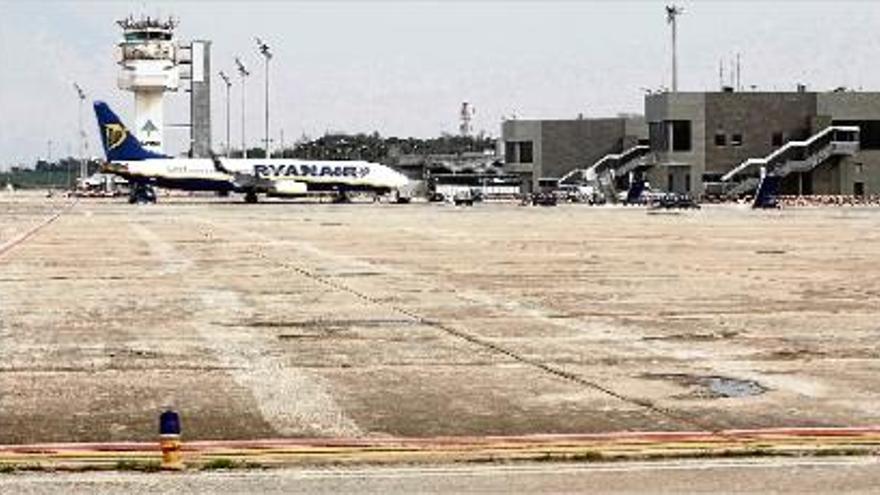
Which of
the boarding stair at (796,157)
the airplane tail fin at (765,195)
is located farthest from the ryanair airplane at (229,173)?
the boarding stair at (796,157)

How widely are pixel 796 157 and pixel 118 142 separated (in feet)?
237

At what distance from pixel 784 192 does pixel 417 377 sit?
14586 centimetres

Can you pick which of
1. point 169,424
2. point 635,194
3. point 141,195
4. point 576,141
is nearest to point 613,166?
point 576,141

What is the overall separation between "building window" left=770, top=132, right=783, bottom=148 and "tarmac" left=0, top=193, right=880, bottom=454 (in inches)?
4276

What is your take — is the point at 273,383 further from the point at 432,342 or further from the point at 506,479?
the point at 506,479

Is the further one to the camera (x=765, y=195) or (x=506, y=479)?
(x=765, y=195)

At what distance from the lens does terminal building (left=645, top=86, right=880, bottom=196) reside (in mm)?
157500

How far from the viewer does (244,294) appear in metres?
35.0

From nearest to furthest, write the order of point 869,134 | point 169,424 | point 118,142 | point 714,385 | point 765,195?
1. point 169,424
2. point 714,385
3. point 765,195
4. point 118,142
5. point 869,134

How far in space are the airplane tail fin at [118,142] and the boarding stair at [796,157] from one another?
62.2 metres

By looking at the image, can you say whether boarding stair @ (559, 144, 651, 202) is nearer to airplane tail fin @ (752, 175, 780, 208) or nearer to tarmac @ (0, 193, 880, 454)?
airplane tail fin @ (752, 175, 780, 208)

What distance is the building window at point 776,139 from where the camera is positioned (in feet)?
529

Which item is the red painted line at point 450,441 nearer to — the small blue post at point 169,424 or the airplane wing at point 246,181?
the small blue post at point 169,424

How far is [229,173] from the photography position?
Answer: 142 metres
